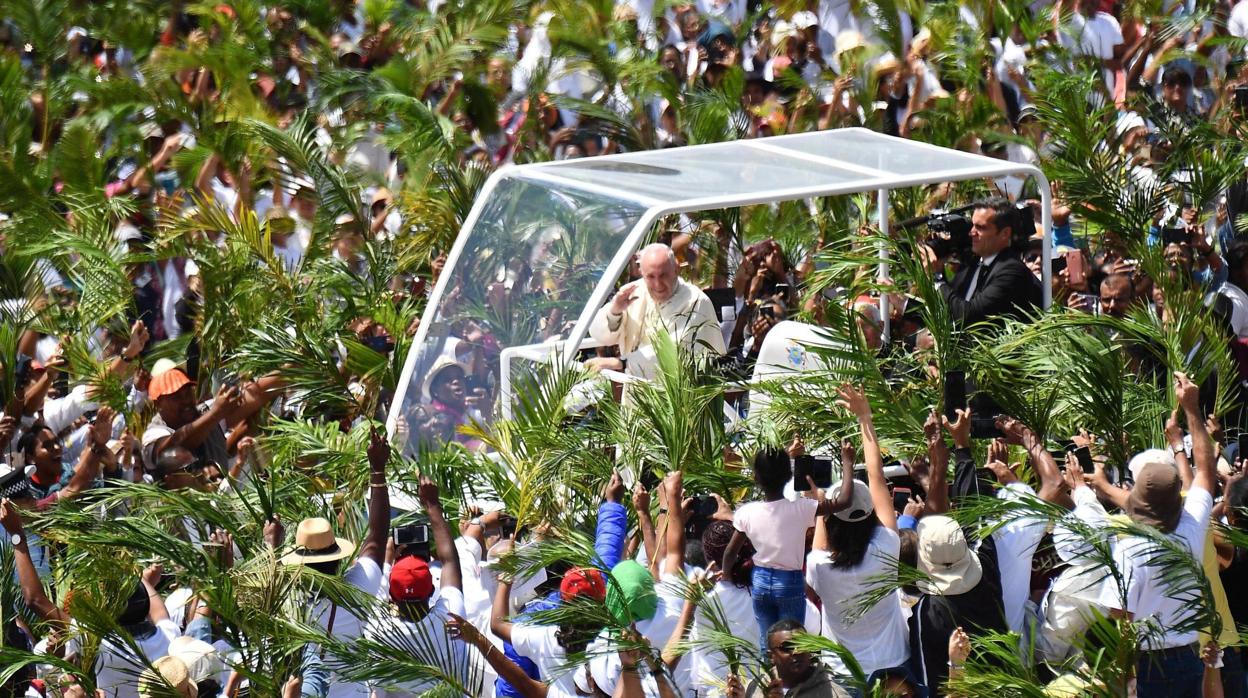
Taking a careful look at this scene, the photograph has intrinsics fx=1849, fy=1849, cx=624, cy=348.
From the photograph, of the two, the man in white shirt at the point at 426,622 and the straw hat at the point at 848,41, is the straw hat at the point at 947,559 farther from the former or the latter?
the straw hat at the point at 848,41

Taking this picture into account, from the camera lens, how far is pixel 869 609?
6586 mm

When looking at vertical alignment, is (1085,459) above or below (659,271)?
above

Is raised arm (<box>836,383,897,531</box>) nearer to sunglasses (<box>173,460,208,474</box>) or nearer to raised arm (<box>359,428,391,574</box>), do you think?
raised arm (<box>359,428,391,574</box>)

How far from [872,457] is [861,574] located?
623 millimetres

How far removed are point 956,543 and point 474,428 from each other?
3.09 m

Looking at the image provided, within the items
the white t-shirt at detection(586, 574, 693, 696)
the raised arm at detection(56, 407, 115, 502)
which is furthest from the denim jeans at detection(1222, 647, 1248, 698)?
the raised arm at detection(56, 407, 115, 502)

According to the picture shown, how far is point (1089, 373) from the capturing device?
25.2 ft

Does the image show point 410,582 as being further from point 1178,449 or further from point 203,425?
point 203,425

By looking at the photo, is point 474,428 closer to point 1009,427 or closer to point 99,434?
point 99,434

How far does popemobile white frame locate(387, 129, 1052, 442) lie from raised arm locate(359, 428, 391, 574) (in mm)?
1452

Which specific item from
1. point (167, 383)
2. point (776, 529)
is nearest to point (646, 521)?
point (776, 529)

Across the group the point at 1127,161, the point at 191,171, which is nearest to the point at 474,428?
the point at 1127,161

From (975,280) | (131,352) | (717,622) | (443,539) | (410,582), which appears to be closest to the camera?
(717,622)

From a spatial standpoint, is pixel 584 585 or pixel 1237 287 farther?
pixel 1237 287
